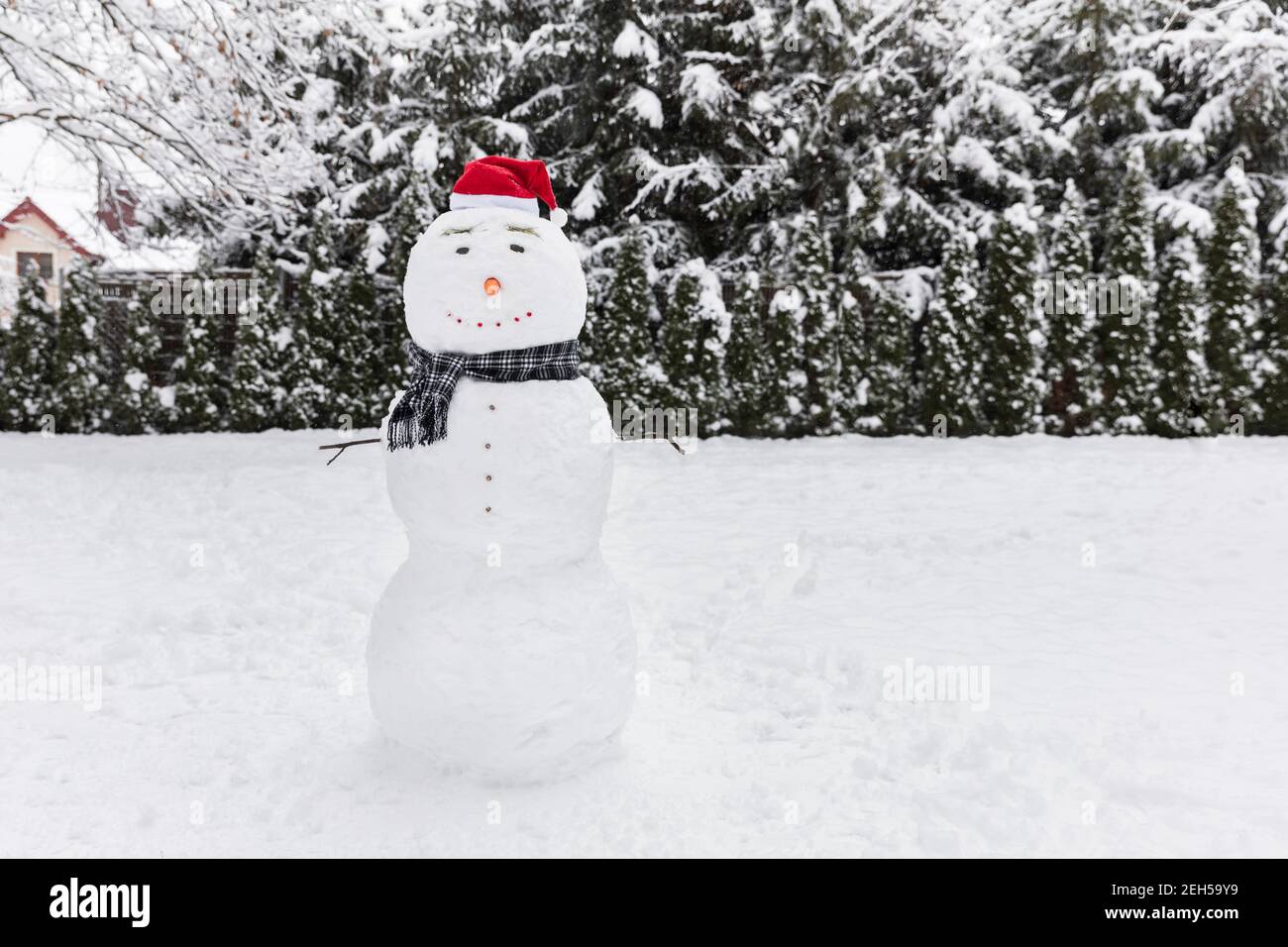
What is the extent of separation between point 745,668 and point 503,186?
255 centimetres

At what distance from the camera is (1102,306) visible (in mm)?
10734

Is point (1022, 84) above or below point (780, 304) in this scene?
above

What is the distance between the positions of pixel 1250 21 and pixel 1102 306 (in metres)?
5.09

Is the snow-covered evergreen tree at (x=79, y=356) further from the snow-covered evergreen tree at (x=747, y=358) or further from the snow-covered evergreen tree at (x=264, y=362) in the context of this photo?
the snow-covered evergreen tree at (x=747, y=358)

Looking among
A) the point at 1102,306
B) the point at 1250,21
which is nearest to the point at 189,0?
the point at 1102,306

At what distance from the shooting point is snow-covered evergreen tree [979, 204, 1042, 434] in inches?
418

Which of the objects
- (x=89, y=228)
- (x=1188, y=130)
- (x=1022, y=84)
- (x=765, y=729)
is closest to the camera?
(x=765, y=729)

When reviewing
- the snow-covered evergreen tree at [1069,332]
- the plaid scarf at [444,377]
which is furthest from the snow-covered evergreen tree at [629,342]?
the plaid scarf at [444,377]

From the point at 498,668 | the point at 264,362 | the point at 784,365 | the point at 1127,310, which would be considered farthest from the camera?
the point at 264,362

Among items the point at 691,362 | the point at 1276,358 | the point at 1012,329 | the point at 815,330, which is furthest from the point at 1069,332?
the point at 691,362

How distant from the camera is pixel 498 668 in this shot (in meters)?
2.98

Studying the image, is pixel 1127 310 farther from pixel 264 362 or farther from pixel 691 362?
pixel 264 362

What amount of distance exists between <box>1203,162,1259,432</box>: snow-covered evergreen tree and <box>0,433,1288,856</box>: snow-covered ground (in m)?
2.42
